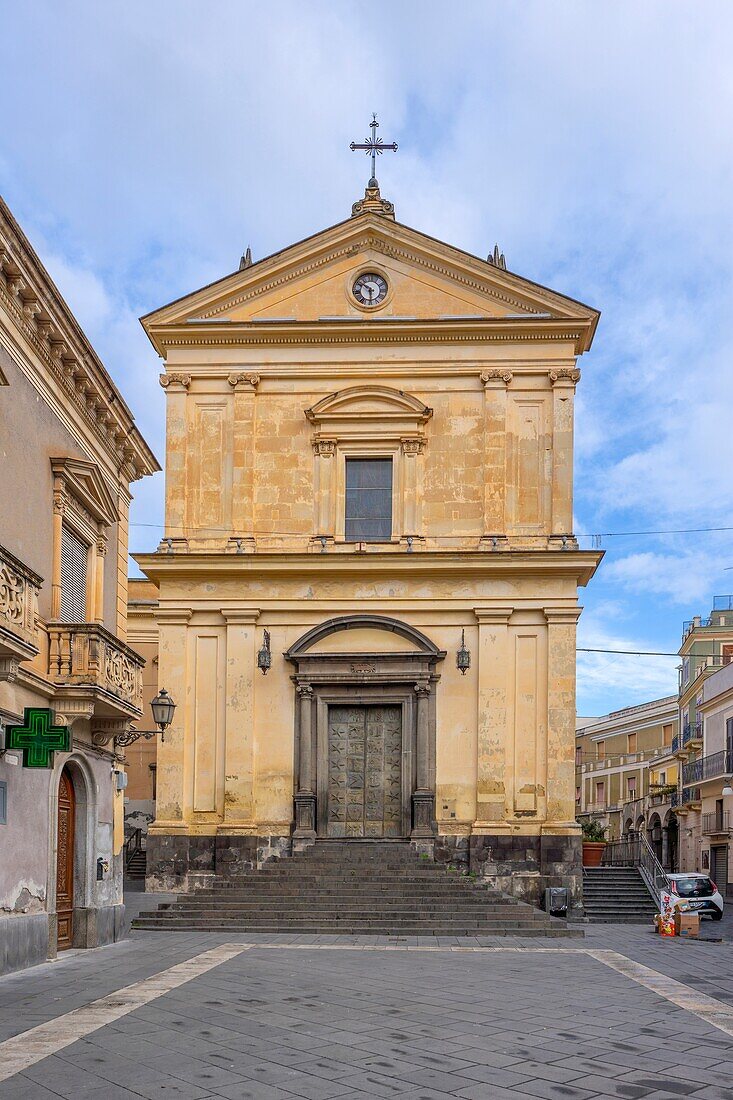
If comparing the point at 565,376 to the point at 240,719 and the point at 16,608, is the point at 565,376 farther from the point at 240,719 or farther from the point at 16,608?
the point at 16,608

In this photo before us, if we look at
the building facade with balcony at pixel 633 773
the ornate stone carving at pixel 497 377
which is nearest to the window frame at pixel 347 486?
the ornate stone carving at pixel 497 377

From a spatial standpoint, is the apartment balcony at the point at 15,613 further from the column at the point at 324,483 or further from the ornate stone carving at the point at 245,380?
the ornate stone carving at the point at 245,380

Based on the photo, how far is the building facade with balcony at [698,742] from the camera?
41.7 meters

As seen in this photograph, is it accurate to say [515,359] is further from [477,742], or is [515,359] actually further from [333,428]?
[477,742]

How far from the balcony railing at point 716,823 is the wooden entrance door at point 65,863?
91.0 feet

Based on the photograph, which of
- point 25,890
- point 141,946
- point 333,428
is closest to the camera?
point 25,890

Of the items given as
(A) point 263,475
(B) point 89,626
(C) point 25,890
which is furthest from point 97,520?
(A) point 263,475

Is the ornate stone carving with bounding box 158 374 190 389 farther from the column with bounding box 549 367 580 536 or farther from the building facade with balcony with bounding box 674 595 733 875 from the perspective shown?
the building facade with balcony with bounding box 674 595 733 875

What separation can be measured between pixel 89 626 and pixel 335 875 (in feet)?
28.1

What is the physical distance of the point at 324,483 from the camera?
947 inches

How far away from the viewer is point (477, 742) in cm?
2275

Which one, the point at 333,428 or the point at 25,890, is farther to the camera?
the point at 333,428

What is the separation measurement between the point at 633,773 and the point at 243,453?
140 feet

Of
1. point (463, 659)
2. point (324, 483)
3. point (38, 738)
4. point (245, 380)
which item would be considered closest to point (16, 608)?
point (38, 738)
